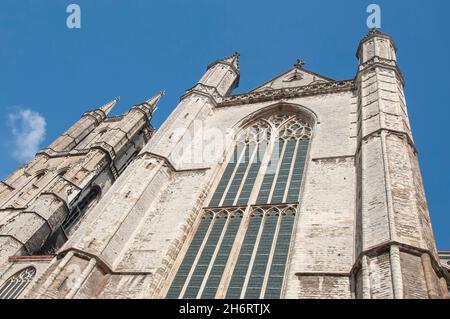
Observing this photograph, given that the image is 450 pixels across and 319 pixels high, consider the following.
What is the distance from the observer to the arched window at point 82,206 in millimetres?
20058

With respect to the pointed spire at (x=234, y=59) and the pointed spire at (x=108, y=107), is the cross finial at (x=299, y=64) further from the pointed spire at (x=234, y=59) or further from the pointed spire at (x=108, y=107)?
the pointed spire at (x=108, y=107)

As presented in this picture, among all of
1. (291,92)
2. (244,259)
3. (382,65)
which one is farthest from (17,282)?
(382,65)

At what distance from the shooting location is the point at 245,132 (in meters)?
16.9

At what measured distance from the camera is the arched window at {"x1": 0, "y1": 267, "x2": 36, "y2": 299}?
13867 millimetres

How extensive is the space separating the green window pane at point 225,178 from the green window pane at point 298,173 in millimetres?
2096

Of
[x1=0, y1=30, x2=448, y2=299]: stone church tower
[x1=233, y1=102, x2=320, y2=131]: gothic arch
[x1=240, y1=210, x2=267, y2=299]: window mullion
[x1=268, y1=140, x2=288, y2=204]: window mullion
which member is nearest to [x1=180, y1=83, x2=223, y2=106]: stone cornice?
[x1=0, y1=30, x2=448, y2=299]: stone church tower

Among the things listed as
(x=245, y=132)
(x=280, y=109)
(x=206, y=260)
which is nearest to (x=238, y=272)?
(x=206, y=260)

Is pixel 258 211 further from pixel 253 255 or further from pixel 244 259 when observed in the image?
pixel 244 259

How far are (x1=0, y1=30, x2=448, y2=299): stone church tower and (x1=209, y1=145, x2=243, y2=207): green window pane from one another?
5cm

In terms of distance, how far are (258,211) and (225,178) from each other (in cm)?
239

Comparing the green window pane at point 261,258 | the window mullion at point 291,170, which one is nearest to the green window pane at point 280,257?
the green window pane at point 261,258
